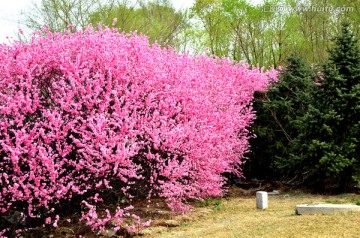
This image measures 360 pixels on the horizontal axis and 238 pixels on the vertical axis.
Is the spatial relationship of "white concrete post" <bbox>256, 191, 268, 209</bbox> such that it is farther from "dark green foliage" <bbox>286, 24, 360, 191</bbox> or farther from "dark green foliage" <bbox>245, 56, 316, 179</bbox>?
"dark green foliage" <bbox>245, 56, 316, 179</bbox>

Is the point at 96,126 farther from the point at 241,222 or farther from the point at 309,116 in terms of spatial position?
the point at 309,116

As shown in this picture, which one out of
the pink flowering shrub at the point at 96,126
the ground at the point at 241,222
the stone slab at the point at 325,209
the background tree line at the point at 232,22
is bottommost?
the ground at the point at 241,222

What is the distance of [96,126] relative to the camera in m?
5.89

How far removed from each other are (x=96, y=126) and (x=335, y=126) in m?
5.15

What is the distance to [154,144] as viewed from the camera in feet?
21.4

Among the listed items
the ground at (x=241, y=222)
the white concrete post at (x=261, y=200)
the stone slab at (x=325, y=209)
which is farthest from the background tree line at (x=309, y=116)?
the stone slab at (x=325, y=209)

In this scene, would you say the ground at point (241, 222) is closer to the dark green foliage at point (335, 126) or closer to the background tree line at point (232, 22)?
the dark green foliage at point (335, 126)

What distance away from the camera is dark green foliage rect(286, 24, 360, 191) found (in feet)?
28.5

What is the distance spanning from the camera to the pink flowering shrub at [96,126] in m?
5.87

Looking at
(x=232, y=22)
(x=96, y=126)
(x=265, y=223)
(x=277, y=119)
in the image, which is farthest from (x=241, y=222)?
(x=232, y=22)

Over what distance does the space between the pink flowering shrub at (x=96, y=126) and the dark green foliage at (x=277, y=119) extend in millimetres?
3047

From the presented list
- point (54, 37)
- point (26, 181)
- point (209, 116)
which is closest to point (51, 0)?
point (54, 37)

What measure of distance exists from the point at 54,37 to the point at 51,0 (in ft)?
38.5

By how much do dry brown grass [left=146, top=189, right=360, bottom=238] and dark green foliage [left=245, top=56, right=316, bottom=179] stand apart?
2.50m
